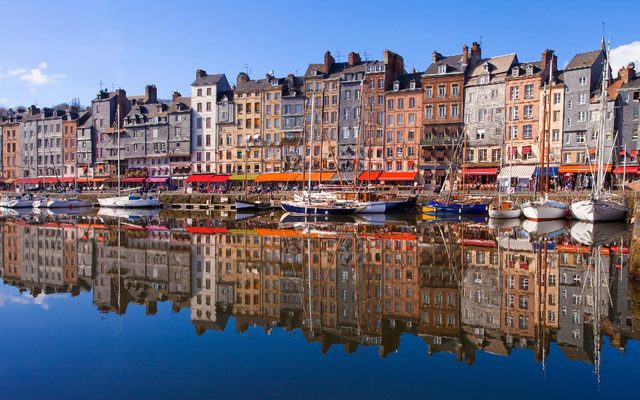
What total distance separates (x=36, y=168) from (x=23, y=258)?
230 feet

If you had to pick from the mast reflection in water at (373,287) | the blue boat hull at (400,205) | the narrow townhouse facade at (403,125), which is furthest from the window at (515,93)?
the mast reflection in water at (373,287)

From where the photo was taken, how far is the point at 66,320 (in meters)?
13.3

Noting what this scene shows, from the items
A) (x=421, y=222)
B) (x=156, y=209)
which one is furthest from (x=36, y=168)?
(x=421, y=222)

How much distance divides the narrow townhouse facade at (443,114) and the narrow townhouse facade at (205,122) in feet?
91.2

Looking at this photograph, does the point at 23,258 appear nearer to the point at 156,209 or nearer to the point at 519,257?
the point at 519,257

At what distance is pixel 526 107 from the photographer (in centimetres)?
5491

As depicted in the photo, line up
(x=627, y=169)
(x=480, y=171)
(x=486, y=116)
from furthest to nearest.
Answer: (x=486, y=116), (x=480, y=171), (x=627, y=169)

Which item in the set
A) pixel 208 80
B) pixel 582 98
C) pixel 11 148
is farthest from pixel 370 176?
pixel 11 148

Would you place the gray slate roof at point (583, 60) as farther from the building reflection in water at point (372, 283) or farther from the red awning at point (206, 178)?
the red awning at point (206, 178)

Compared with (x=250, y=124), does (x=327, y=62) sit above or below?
above

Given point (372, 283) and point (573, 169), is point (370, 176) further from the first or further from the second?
point (372, 283)

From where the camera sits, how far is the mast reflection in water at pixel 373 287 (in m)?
11.4

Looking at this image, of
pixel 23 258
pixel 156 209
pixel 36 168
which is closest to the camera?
pixel 23 258

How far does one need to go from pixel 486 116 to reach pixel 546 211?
2108 centimetres
